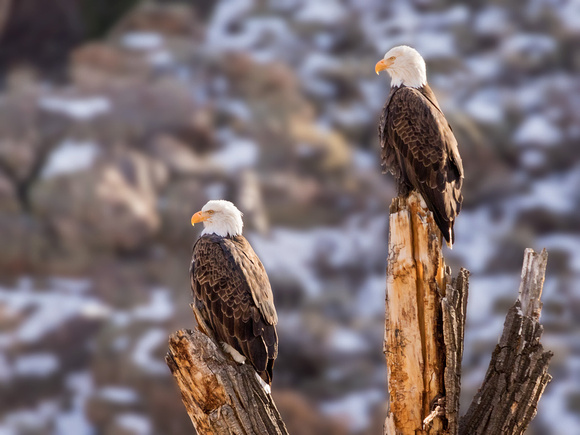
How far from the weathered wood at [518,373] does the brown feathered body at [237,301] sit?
4.42 feet

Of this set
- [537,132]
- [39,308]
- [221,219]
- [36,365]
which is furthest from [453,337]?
[537,132]

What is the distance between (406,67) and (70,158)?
31.9ft

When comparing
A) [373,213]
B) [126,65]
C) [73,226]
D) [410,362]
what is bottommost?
[410,362]

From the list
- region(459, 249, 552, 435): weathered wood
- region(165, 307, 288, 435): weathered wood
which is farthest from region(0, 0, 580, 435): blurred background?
region(165, 307, 288, 435): weathered wood

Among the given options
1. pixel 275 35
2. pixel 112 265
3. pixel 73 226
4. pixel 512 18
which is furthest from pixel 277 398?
pixel 512 18

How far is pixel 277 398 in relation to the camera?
13.0 m

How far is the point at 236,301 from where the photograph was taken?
5.12m

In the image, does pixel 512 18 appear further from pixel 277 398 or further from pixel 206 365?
pixel 206 365

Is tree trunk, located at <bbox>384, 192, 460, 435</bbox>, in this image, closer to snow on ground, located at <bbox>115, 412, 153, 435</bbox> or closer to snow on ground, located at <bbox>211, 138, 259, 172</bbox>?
snow on ground, located at <bbox>115, 412, 153, 435</bbox>

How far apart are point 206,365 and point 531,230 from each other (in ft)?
35.5

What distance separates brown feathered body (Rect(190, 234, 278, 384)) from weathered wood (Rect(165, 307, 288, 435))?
30.7 inches

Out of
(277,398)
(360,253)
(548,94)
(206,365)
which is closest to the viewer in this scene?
(206,365)

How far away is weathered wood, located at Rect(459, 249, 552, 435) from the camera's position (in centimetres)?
440

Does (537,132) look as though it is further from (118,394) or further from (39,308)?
(39,308)
